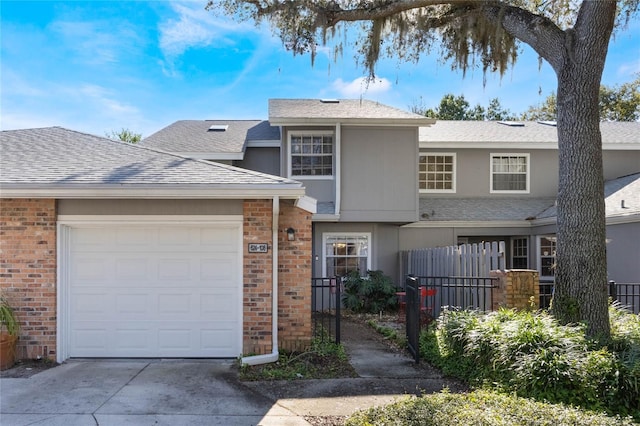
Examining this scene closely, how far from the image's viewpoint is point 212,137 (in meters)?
14.8

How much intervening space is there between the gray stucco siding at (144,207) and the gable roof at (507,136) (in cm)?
901

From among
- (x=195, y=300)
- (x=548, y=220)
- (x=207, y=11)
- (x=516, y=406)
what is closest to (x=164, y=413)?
(x=195, y=300)

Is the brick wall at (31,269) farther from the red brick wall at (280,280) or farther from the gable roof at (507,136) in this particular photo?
the gable roof at (507,136)

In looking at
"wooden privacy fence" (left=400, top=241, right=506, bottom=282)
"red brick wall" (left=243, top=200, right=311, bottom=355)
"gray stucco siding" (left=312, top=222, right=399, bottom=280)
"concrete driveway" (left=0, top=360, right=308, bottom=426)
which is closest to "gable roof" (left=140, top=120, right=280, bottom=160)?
"gray stucco siding" (left=312, top=222, right=399, bottom=280)

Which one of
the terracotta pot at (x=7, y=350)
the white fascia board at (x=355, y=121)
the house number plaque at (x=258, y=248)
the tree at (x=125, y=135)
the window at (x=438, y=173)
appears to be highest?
the tree at (x=125, y=135)

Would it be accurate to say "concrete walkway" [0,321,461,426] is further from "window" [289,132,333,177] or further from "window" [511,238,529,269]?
"window" [511,238,529,269]

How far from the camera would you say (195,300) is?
7.47 metres

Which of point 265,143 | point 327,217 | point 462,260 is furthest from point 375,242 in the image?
point 265,143

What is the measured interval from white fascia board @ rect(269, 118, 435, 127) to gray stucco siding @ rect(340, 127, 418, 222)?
0.19 m

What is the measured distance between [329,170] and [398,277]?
3.72 metres

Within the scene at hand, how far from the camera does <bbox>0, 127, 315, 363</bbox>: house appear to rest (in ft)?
23.6

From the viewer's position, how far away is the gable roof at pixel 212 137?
1327 cm

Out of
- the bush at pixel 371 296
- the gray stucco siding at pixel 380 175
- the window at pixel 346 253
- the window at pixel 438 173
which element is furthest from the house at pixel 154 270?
the window at pixel 438 173

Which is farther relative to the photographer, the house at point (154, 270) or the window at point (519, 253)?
the window at point (519, 253)
